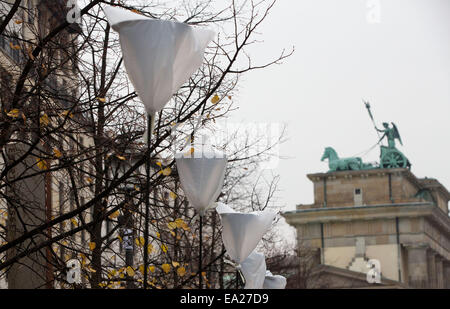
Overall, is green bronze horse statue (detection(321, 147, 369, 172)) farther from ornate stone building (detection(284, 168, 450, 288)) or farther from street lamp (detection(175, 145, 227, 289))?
street lamp (detection(175, 145, 227, 289))

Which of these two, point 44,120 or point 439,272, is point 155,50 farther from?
point 439,272

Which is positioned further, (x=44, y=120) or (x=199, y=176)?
(x=44, y=120)

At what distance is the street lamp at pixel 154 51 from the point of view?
11.8 metres

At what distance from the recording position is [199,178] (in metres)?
14.2

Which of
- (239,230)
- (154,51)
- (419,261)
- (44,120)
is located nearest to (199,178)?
(239,230)

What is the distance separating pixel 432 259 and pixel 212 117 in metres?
83.5

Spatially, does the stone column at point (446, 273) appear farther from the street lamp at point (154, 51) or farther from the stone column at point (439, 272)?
the street lamp at point (154, 51)

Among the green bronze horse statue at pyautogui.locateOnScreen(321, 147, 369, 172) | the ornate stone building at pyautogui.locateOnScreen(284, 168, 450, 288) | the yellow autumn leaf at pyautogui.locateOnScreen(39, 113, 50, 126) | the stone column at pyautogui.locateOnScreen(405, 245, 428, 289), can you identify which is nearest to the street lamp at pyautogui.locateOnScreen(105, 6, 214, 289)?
the yellow autumn leaf at pyautogui.locateOnScreen(39, 113, 50, 126)

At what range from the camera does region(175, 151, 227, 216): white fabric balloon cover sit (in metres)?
14.2

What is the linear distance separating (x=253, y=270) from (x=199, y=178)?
3.97 meters
